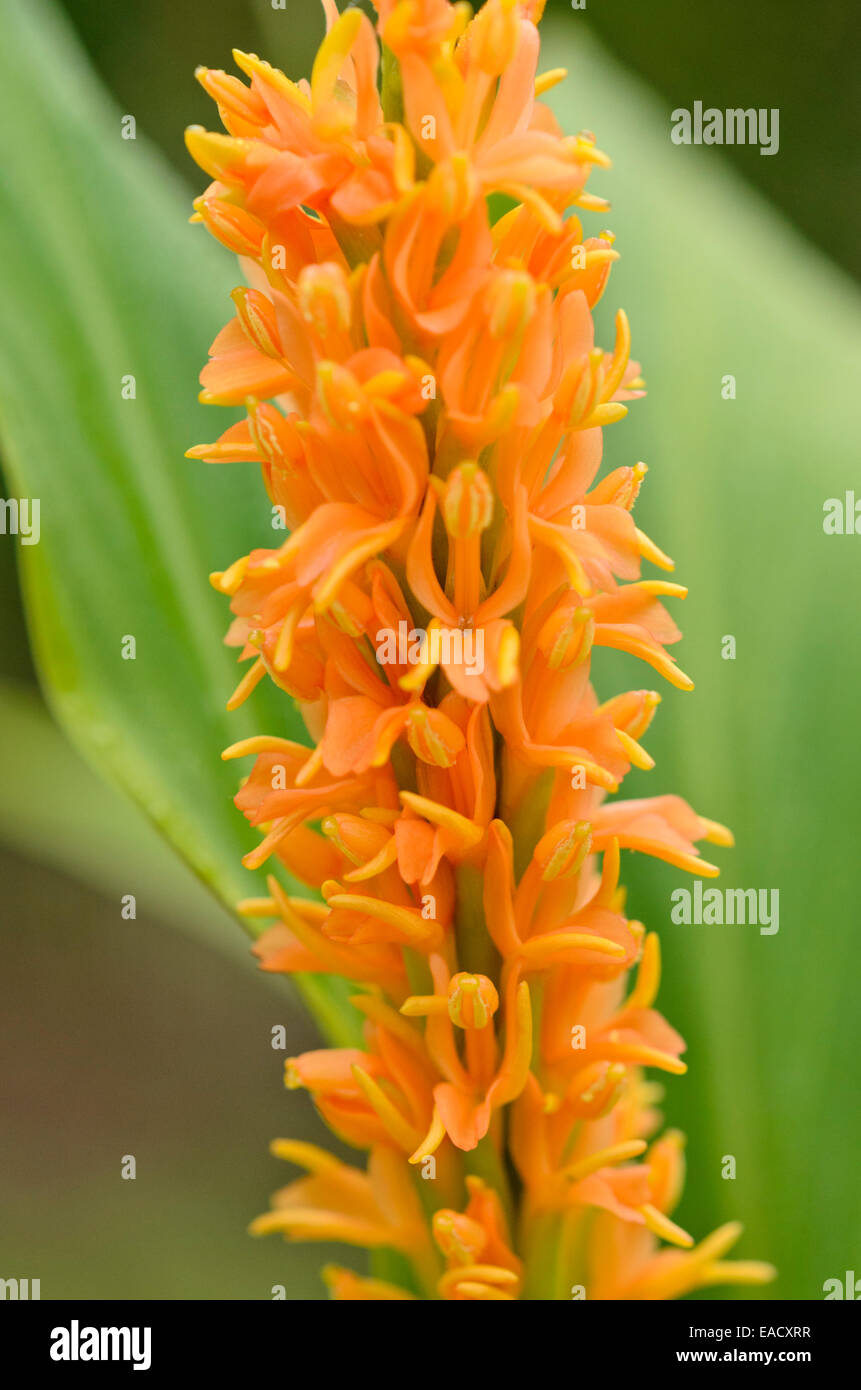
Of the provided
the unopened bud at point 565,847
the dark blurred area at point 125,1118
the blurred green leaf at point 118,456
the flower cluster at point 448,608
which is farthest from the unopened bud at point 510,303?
the dark blurred area at point 125,1118

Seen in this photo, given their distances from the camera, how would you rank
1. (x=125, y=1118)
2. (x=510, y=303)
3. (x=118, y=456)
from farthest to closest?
(x=125, y=1118)
(x=118, y=456)
(x=510, y=303)

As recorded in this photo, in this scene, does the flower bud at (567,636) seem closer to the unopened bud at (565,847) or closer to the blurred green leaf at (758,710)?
the unopened bud at (565,847)

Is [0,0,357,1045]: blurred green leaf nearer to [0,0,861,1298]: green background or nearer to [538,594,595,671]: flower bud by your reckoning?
[0,0,861,1298]: green background

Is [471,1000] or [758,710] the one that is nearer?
[471,1000]

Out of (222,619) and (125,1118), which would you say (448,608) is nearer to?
(222,619)

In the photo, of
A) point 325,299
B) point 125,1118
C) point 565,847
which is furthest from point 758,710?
point 125,1118

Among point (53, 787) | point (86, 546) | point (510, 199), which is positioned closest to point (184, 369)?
point (86, 546)

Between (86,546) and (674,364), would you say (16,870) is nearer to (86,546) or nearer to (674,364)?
(86,546)
